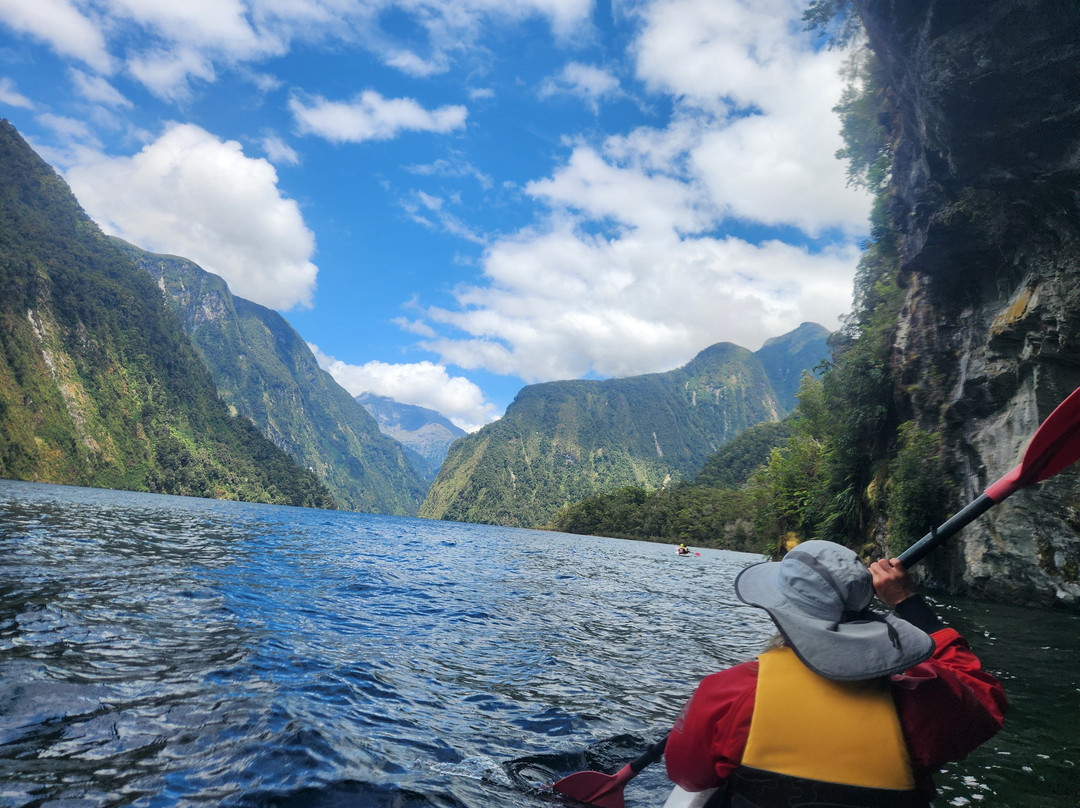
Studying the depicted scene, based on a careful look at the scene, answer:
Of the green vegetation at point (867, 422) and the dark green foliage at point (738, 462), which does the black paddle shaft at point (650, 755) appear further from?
the dark green foliage at point (738, 462)

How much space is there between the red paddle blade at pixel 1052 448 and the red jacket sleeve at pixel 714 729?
2657mm

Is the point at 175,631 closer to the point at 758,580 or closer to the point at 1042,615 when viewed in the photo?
the point at 758,580

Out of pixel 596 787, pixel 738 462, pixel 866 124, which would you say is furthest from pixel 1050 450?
pixel 738 462

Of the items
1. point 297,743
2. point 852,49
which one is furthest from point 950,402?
point 297,743

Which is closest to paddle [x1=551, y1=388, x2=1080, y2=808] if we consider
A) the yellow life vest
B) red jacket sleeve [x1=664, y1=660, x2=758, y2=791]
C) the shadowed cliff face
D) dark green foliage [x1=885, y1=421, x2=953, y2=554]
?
the yellow life vest

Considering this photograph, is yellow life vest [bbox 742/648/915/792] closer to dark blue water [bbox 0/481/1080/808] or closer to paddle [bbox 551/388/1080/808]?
paddle [bbox 551/388/1080/808]

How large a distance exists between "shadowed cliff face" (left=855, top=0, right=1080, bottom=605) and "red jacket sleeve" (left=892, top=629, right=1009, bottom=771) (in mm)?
19980

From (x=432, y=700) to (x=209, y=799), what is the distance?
11.4 ft

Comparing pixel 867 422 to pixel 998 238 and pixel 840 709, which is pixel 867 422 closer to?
pixel 998 238

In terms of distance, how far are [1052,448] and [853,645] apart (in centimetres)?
293

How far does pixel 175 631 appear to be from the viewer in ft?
29.4

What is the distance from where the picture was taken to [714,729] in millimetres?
2828

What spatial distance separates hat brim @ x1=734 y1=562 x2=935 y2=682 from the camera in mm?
2459

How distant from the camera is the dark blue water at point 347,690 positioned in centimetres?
486
